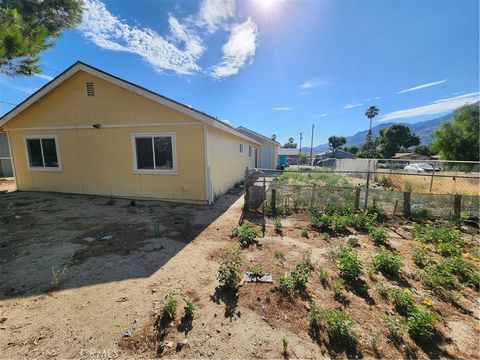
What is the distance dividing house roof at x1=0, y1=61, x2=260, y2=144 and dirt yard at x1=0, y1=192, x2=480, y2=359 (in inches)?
149

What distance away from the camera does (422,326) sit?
7.23 feet

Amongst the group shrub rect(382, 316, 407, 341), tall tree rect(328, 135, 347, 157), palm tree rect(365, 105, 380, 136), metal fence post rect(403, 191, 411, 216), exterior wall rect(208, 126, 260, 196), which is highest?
palm tree rect(365, 105, 380, 136)

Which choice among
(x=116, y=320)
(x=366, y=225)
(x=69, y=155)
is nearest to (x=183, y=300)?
(x=116, y=320)

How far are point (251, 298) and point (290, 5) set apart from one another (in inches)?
307

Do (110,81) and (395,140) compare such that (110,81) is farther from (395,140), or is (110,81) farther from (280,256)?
(395,140)

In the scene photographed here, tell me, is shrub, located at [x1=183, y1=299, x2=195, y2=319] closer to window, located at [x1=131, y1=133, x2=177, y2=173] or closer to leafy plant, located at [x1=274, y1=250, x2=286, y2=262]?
leafy plant, located at [x1=274, y1=250, x2=286, y2=262]

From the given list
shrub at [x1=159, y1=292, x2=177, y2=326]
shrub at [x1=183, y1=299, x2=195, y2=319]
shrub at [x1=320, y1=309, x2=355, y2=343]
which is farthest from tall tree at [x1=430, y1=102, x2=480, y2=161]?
shrub at [x1=159, y1=292, x2=177, y2=326]

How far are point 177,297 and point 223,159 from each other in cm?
717

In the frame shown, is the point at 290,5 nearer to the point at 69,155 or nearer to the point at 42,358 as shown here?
the point at 42,358

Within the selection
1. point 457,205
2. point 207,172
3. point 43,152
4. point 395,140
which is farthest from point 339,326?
point 395,140

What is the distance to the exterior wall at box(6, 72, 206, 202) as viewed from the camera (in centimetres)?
748

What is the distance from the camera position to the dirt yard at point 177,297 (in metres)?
2.08

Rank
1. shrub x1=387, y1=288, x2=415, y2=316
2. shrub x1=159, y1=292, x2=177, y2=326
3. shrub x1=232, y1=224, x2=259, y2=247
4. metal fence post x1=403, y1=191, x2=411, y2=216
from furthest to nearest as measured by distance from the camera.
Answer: metal fence post x1=403, y1=191, x2=411, y2=216 < shrub x1=232, y1=224, x2=259, y2=247 < shrub x1=387, y1=288, x2=415, y2=316 < shrub x1=159, y1=292, x2=177, y2=326

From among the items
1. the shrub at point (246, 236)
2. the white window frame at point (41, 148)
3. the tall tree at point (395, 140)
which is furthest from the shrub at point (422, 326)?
the tall tree at point (395, 140)
